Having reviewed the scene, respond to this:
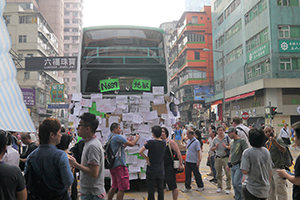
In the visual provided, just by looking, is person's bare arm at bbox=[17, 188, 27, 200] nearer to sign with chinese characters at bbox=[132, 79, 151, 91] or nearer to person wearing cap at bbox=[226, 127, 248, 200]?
person wearing cap at bbox=[226, 127, 248, 200]

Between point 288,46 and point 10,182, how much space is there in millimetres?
29218

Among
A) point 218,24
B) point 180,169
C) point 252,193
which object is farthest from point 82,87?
point 218,24

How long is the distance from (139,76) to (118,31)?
1.52 m

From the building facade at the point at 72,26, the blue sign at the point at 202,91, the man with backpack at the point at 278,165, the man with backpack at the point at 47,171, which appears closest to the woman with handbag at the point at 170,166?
the man with backpack at the point at 278,165

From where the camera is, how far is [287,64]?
92.6ft

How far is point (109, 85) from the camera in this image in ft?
27.6

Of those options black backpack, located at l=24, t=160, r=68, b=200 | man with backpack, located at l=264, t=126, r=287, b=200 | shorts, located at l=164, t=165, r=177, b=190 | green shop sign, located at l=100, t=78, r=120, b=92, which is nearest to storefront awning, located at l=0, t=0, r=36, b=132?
black backpack, located at l=24, t=160, r=68, b=200

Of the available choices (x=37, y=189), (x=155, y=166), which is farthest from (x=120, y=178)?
(x=37, y=189)

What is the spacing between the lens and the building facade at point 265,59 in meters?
28.0

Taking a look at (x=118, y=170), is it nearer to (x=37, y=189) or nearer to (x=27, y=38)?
(x=37, y=189)

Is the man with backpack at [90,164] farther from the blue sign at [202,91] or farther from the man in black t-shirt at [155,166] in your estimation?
the blue sign at [202,91]

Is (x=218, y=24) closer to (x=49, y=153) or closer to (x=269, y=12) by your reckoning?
(x=269, y=12)

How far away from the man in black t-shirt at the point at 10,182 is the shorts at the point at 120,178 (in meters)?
3.20

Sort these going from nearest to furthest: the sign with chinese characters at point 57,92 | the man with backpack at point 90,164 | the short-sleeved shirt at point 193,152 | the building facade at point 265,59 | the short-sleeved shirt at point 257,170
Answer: the man with backpack at point 90,164 < the short-sleeved shirt at point 257,170 < the short-sleeved shirt at point 193,152 < the building facade at point 265,59 < the sign with chinese characters at point 57,92
